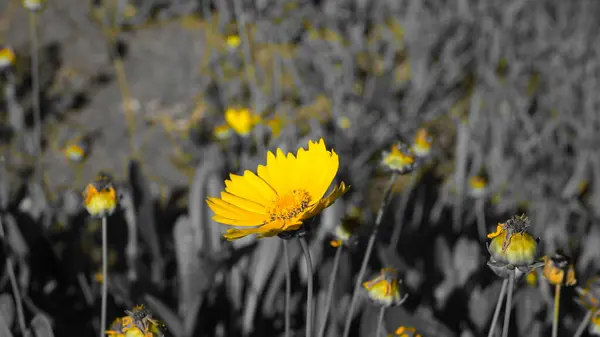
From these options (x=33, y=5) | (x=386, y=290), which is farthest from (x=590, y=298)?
(x=33, y=5)

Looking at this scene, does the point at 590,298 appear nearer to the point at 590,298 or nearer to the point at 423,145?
the point at 590,298

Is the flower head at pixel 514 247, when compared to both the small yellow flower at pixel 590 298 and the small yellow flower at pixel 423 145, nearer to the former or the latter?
the small yellow flower at pixel 590 298

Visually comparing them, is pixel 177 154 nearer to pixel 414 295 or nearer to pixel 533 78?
pixel 414 295

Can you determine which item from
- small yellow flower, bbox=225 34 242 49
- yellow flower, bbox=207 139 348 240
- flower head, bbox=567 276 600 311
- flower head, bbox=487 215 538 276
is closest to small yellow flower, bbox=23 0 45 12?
small yellow flower, bbox=225 34 242 49

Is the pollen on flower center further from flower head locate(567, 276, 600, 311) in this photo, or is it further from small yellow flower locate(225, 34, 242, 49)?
small yellow flower locate(225, 34, 242, 49)

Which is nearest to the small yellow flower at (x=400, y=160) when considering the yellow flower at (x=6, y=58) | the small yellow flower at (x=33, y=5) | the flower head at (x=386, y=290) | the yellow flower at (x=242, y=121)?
the flower head at (x=386, y=290)

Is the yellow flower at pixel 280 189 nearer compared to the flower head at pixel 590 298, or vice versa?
the yellow flower at pixel 280 189
